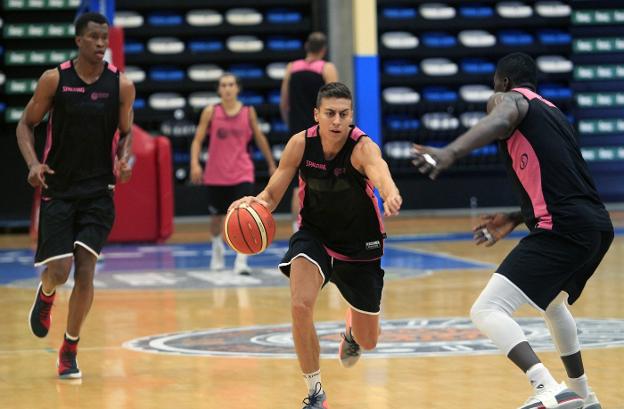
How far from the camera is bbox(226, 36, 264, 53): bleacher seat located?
19.8 meters

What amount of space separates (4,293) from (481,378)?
5631 mm

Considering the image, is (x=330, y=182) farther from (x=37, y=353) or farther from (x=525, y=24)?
(x=525, y=24)

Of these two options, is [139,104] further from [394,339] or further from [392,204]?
[392,204]

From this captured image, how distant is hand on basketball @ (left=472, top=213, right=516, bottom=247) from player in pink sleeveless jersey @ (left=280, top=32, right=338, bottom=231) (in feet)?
21.8

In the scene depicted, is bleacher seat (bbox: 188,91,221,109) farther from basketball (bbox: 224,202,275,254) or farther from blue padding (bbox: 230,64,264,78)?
basketball (bbox: 224,202,275,254)

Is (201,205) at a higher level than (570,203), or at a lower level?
lower

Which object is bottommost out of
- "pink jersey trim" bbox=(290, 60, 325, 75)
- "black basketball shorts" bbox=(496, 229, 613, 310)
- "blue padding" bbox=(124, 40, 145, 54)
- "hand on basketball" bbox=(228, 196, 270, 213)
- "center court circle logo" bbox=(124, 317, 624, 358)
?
"center court circle logo" bbox=(124, 317, 624, 358)

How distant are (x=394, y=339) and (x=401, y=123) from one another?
40.3ft

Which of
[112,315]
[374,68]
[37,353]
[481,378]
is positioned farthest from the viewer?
[374,68]

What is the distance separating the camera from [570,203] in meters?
5.50

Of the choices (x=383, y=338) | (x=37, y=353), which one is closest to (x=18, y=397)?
(x=37, y=353)

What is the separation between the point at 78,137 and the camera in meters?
7.20

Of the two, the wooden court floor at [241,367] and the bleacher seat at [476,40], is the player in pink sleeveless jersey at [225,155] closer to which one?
the wooden court floor at [241,367]

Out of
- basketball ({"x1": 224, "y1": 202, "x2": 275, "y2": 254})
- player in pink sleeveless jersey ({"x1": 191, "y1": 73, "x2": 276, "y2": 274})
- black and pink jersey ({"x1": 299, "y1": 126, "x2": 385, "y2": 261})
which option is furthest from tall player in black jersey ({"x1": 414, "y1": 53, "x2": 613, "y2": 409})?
player in pink sleeveless jersey ({"x1": 191, "y1": 73, "x2": 276, "y2": 274})
